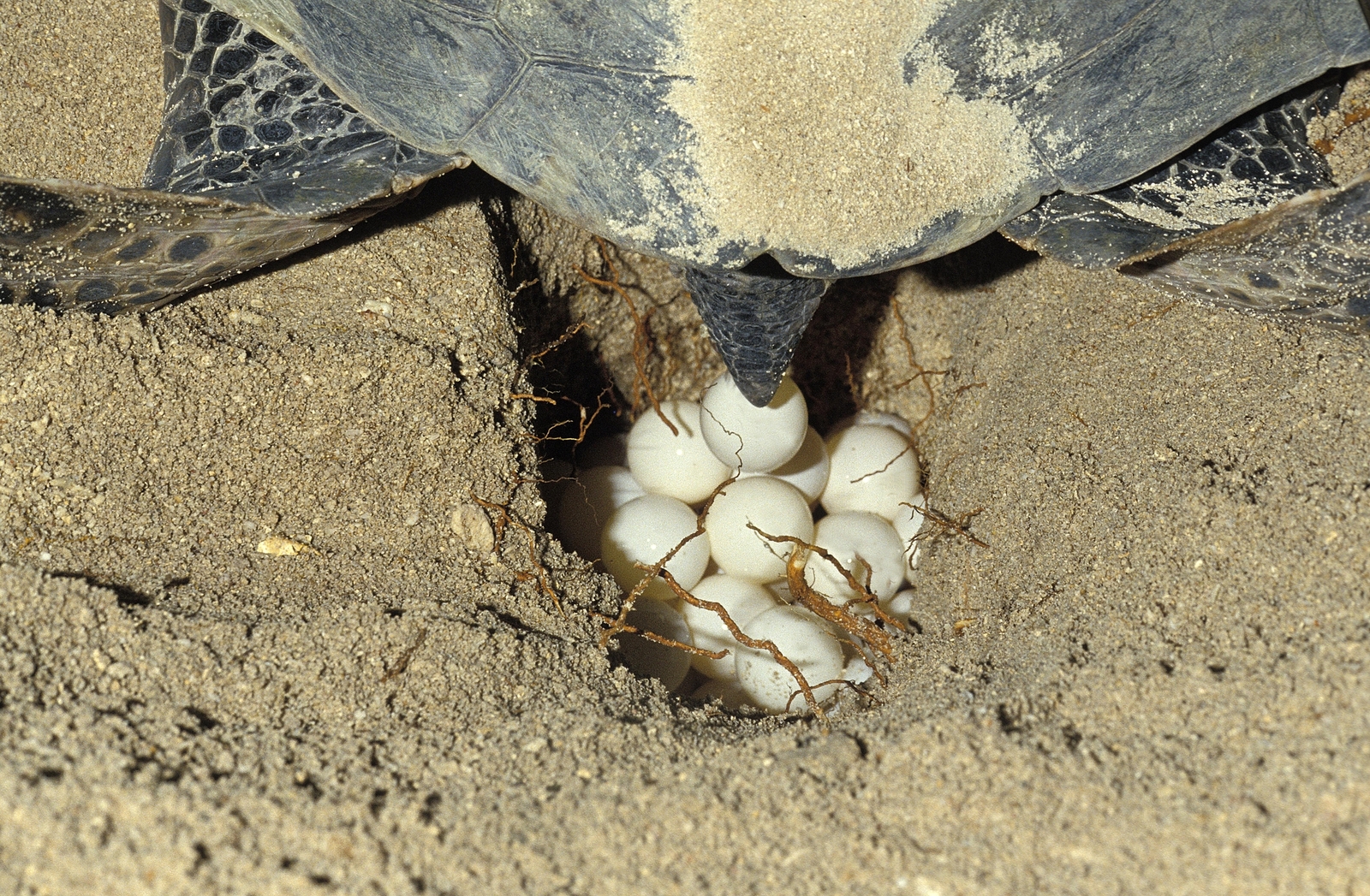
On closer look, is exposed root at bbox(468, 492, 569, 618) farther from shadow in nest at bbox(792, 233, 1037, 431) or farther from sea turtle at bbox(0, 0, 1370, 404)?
shadow in nest at bbox(792, 233, 1037, 431)

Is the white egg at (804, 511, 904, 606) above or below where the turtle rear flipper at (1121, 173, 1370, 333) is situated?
below

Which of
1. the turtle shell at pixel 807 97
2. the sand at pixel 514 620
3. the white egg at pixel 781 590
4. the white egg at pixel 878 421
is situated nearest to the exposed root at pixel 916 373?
the white egg at pixel 878 421

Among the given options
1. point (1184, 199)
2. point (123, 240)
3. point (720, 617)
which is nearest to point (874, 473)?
point (720, 617)

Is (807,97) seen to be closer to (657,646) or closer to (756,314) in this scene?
(756,314)

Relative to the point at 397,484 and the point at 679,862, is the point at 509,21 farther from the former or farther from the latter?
the point at 679,862

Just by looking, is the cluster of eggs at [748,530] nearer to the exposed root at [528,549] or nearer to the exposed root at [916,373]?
the exposed root at [916,373]

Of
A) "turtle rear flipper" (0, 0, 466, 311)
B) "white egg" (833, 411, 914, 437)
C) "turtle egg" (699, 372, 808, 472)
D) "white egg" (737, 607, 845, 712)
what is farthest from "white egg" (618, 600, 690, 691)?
"turtle rear flipper" (0, 0, 466, 311)

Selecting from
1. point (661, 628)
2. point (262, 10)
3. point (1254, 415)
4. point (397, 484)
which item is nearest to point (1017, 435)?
point (1254, 415)
